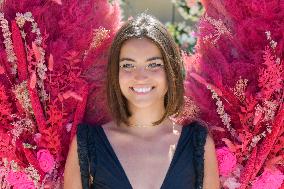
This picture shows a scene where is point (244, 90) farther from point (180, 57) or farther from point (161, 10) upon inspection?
point (161, 10)

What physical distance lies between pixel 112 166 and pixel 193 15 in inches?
81.8

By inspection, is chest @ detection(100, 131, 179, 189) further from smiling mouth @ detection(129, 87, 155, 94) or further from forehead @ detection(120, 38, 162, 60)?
forehead @ detection(120, 38, 162, 60)

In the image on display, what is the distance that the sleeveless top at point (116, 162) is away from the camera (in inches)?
103

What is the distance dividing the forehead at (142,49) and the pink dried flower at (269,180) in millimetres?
684

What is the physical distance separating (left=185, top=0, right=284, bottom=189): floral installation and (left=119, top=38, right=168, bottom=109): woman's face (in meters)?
0.22

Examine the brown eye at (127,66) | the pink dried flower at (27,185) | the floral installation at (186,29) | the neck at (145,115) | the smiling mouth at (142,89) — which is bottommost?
the pink dried flower at (27,185)

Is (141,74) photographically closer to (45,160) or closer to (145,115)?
(145,115)

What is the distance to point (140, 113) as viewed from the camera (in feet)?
9.02

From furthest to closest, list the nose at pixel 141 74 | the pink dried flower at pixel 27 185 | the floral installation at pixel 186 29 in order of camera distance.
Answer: the floral installation at pixel 186 29 < the pink dried flower at pixel 27 185 < the nose at pixel 141 74

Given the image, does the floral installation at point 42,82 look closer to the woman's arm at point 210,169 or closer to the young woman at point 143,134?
the young woman at point 143,134

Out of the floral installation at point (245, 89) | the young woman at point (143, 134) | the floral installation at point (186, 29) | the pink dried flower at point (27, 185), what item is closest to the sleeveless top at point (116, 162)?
the young woman at point (143, 134)

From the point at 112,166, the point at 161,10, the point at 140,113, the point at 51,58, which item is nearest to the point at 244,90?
the point at 140,113

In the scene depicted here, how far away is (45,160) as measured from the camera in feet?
8.75


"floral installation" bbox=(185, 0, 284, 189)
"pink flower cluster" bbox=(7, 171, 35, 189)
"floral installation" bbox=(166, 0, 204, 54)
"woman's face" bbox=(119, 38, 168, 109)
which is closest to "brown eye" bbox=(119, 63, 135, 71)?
"woman's face" bbox=(119, 38, 168, 109)
